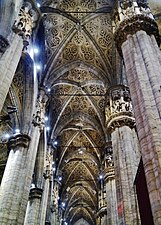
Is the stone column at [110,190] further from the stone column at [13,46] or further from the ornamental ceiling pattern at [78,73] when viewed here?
the stone column at [13,46]

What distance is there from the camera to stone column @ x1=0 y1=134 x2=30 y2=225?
1069cm

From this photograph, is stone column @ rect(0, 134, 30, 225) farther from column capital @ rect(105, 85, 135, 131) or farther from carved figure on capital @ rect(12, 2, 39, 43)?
carved figure on capital @ rect(12, 2, 39, 43)

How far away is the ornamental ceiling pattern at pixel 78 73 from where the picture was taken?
690 inches

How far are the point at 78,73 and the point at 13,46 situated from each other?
1001 centimetres

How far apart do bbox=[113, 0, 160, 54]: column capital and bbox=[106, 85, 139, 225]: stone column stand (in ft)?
15.1

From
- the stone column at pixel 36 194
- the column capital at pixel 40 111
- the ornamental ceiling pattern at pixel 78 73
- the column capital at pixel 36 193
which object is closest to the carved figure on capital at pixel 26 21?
the ornamental ceiling pattern at pixel 78 73

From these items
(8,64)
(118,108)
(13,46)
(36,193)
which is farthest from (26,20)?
(36,193)

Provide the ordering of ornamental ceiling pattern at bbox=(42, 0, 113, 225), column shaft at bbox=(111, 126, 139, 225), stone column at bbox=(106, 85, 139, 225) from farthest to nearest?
ornamental ceiling pattern at bbox=(42, 0, 113, 225) → stone column at bbox=(106, 85, 139, 225) → column shaft at bbox=(111, 126, 139, 225)

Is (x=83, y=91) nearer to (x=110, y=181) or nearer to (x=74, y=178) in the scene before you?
(x=110, y=181)

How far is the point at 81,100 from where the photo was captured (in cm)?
2256

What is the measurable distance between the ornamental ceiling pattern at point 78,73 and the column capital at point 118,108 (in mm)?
2515

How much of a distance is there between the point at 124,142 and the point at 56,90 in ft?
31.3

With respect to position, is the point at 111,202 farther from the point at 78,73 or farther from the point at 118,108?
the point at 78,73

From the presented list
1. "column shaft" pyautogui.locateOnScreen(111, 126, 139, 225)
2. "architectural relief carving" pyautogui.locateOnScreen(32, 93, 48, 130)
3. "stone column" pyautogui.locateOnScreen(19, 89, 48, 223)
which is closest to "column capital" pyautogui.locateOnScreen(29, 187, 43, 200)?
"stone column" pyautogui.locateOnScreen(19, 89, 48, 223)
